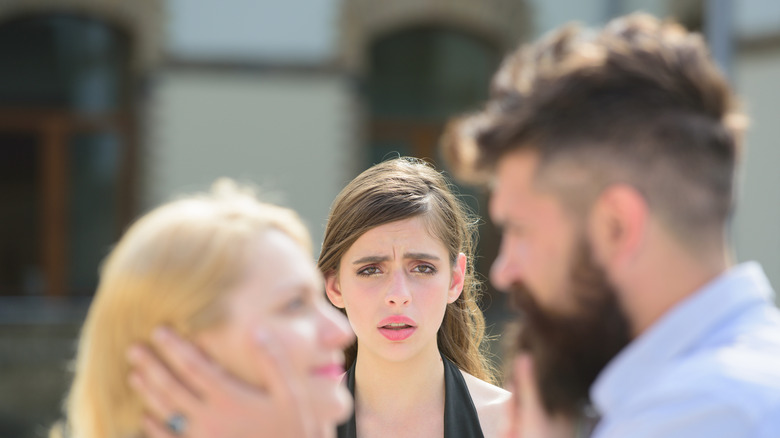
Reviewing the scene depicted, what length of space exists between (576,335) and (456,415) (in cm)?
110

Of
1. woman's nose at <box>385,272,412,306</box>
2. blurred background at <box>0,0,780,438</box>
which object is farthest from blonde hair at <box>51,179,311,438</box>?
blurred background at <box>0,0,780,438</box>

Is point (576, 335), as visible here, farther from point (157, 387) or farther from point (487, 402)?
point (487, 402)

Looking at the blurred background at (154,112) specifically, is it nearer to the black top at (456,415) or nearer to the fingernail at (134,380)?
the black top at (456,415)

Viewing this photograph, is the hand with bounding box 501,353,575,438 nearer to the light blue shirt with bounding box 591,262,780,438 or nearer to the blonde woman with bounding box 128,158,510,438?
the light blue shirt with bounding box 591,262,780,438

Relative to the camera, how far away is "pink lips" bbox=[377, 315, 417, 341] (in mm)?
2490

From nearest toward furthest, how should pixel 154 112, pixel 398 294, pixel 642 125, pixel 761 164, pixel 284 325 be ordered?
pixel 642 125 → pixel 284 325 → pixel 398 294 → pixel 761 164 → pixel 154 112

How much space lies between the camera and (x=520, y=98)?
5.07ft

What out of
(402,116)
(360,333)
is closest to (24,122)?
(402,116)

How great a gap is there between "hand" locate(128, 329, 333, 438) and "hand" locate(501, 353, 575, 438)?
374 mm

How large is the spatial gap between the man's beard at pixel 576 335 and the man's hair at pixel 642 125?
13cm

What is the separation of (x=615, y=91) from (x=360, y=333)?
126 centimetres

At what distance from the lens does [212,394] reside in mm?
1514

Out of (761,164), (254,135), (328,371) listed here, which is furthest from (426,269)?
(254,135)

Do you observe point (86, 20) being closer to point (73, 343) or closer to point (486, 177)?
point (73, 343)
